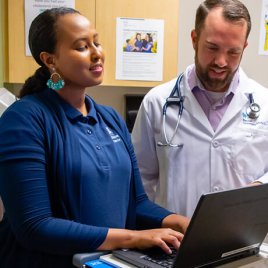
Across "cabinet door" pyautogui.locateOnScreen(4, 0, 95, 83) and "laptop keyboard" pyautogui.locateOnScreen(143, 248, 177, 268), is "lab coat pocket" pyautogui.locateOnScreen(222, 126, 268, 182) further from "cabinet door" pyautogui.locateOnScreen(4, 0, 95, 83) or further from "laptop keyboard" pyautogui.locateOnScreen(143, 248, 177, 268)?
"cabinet door" pyautogui.locateOnScreen(4, 0, 95, 83)

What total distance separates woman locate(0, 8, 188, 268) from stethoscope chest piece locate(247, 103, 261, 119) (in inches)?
21.4

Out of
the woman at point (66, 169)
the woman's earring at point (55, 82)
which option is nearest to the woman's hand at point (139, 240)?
the woman at point (66, 169)

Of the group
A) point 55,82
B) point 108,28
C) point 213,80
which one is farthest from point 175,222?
point 108,28

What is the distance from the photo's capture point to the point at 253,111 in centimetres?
153

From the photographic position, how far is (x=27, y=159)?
3.06ft

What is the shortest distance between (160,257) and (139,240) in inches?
2.3

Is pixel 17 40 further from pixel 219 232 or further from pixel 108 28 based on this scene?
pixel 219 232

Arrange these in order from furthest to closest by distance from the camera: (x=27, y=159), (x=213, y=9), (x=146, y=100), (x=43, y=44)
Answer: (x=146, y=100), (x=213, y=9), (x=43, y=44), (x=27, y=159)

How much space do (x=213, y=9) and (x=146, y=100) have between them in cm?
41

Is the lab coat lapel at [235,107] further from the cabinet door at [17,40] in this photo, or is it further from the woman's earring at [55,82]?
the cabinet door at [17,40]

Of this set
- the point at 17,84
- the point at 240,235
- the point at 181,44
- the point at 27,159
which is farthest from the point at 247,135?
the point at 17,84

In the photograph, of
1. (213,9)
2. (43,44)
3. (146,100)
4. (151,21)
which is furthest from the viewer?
(151,21)

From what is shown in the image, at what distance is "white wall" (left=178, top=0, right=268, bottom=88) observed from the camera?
2.38 metres

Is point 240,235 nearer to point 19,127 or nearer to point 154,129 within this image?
point 19,127
